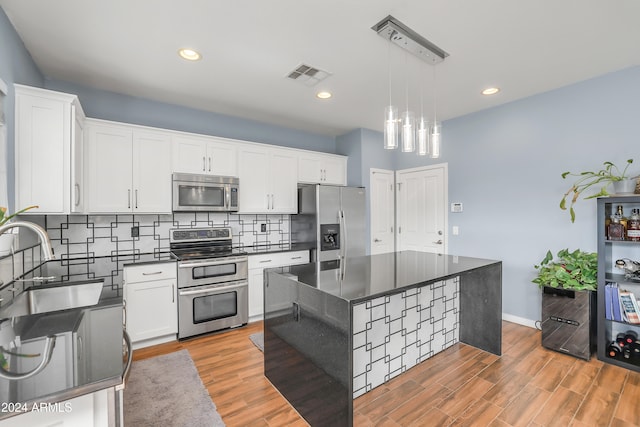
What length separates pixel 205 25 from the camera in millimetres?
2062

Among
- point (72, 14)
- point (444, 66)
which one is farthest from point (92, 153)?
point (444, 66)

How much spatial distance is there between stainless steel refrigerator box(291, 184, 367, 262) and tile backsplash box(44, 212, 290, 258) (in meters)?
0.64

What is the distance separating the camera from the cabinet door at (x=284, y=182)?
3992mm

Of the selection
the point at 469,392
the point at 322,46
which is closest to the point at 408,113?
the point at 322,46

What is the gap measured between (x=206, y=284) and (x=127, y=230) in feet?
3.63

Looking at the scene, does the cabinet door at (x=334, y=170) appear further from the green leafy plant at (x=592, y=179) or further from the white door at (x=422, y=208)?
the green leafy plant at (x=592, y=179)

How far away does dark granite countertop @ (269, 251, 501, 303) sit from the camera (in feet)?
5.43

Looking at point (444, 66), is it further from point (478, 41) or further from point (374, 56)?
point (374, 56)

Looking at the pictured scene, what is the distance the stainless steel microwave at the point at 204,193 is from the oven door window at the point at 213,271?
2.28 ft

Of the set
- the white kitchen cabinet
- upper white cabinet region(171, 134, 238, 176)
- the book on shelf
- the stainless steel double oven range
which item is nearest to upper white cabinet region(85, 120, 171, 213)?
upper white cabinet region(171, 134, 238, 176)

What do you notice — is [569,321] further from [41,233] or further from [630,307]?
[41,233]

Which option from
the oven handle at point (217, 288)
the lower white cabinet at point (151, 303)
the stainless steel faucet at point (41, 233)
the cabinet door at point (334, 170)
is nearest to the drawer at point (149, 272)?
the lower white cabinet at point (151, 303)

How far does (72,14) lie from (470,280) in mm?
3786

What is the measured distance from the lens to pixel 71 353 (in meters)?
0.92
